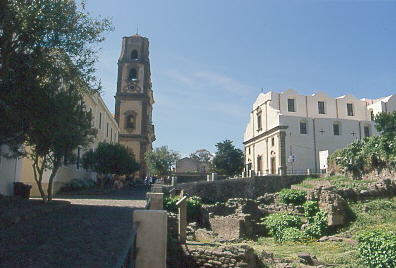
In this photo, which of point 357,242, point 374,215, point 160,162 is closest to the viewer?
point 357,242

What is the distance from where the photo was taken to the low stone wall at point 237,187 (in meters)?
31.3

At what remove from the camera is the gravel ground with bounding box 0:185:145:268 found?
602 cm

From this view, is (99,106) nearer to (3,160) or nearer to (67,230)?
(3,160)

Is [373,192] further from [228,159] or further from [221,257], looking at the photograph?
[228,159]

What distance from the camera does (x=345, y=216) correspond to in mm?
18500

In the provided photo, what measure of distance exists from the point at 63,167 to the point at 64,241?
1832cm

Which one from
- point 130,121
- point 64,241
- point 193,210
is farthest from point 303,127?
point 64,241

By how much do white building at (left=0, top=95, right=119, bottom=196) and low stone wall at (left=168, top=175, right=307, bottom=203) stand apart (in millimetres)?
8073

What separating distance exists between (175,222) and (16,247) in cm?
761

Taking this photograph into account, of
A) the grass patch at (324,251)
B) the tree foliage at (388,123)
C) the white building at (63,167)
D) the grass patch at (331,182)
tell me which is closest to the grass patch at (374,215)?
Answer: the grass patch at (324,251)

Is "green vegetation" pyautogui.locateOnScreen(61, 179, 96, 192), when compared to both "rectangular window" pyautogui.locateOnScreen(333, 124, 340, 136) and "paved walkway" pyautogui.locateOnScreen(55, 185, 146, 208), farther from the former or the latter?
"rectangular window" pyautogui.locateOnScreen(333, 124, 340, 136)

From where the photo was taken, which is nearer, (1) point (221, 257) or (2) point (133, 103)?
(1) point (221, 257)

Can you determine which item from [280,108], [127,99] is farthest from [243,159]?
[127,99]

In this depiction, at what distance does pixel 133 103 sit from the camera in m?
49.4
